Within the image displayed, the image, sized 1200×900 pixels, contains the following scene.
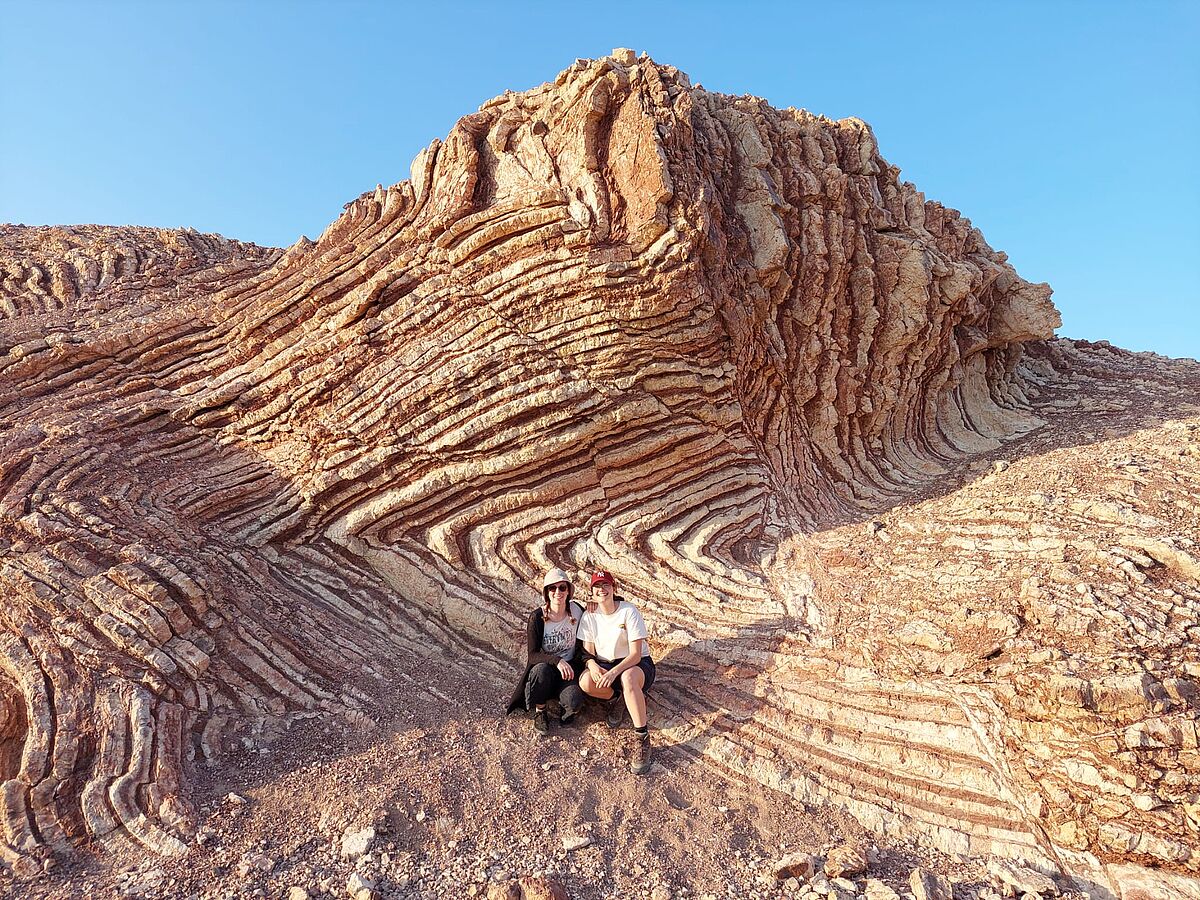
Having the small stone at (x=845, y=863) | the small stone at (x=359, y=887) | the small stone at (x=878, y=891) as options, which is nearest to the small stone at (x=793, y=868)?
the small stone at (x=845, y=863)

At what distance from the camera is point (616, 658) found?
598 cm

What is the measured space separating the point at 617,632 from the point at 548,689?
71cm

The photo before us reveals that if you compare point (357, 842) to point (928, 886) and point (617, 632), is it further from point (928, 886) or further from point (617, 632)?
point (928, 886)

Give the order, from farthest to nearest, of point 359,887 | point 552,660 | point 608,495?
point 608,495 → point 552,660 → point 359,887

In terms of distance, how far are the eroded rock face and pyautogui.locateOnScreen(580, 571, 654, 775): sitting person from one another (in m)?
0.59

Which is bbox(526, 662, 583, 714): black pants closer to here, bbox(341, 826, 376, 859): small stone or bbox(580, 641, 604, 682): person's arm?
bbox(580, 641, 604, 682): person's arm

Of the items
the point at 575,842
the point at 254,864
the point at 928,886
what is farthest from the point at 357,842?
the point at 928,886

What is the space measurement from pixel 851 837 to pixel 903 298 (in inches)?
335

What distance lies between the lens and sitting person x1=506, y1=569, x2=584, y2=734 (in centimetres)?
593

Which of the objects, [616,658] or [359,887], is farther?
[616,658]

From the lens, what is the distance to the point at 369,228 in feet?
29.8

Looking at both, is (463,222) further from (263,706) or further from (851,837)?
(851,837)

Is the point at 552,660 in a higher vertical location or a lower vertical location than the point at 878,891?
higher

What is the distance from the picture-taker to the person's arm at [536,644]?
602 centimetres
